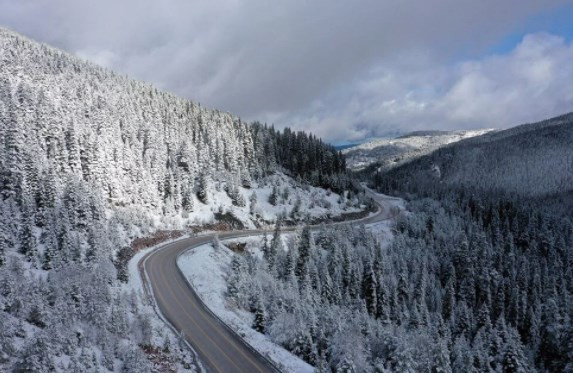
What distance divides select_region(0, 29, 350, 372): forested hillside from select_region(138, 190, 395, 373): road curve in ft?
9.42

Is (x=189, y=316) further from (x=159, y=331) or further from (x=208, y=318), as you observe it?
(x=159, y=331)

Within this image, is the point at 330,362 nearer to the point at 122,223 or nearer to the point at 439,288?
the point at 122,223

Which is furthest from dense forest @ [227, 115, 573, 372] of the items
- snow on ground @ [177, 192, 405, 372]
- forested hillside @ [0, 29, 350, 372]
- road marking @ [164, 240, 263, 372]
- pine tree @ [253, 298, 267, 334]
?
forested hillside @ [0, 29, 350, 372]

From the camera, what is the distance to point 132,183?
67.1 m

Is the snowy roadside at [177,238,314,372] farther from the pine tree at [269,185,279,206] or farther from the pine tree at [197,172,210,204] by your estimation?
the pine tree at [269,185,279,206]

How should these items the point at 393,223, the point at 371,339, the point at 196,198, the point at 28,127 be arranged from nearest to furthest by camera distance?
1. the point at 371,339
2. the point at 28,127
3. the point at 196,198
4. the point at 393,223

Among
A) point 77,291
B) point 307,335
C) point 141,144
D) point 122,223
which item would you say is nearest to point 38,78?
point 141,144

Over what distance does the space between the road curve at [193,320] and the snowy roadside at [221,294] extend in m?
0.63

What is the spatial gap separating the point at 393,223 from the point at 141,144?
6995 centimetres

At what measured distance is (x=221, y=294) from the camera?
3791 centimetres

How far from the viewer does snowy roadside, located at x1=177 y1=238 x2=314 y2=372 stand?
84.4 feet

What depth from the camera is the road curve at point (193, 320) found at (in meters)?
25.2

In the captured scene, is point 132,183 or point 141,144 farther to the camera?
point 141,144

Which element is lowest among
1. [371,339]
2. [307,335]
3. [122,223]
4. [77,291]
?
A: [371,339]
